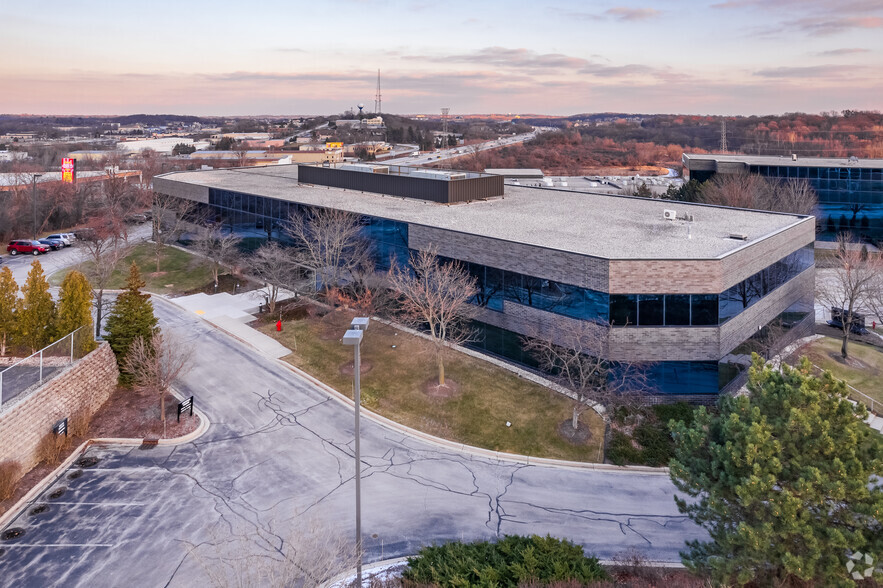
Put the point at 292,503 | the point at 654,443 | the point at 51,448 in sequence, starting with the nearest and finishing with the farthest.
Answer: the point at 292,503 → the point at 51,448 → the point at 654,443

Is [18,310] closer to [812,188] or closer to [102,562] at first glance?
[102,562]

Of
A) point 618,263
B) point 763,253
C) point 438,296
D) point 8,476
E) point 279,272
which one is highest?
point 763,253

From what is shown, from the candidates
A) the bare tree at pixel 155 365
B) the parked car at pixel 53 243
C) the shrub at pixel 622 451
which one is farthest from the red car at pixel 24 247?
the shrub at pixel 622 451

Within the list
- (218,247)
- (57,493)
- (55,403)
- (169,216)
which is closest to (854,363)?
(57,493)

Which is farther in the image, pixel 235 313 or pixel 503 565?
pixel 235 313

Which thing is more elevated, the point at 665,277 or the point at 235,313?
the point at 665,277

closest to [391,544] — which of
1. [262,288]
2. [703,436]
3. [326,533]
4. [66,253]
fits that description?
[326,533]

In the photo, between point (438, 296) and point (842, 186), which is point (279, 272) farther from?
point (842, 186)

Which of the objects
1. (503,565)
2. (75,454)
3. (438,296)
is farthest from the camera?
(438,296)
